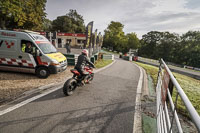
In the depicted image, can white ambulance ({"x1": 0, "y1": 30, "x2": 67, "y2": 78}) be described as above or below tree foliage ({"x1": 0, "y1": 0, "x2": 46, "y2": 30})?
below

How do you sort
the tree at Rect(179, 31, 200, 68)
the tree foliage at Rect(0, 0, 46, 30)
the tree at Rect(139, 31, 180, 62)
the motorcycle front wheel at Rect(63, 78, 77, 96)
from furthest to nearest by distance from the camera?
the tree at Rect(139, 31, 180, 62) < the tree at Rect(179, 31, 200, 68) < the tree foliage at Rect(0, 0, 46, 30) < the motorcycle front wheel at Rect(63, 78, 77, 96)

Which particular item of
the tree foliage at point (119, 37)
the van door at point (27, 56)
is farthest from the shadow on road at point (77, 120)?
the tree foliage at point (119, 37)

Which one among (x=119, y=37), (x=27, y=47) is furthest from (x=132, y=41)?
(x=27, y=47)

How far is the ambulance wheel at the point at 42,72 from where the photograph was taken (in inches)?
228

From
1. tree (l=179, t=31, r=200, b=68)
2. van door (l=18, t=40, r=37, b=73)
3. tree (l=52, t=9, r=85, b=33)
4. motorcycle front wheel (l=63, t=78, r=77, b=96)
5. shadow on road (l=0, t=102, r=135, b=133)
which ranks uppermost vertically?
tree (l=52, t=9, r=85, b=33)

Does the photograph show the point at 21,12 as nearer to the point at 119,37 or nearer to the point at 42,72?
the point at 42,72

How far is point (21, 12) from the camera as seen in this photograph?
1859 centimetres

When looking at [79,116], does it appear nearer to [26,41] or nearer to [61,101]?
[61,101]

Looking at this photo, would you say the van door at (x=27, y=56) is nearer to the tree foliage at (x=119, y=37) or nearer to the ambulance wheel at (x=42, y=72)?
the ambulance wheel at (x=42, y=72)

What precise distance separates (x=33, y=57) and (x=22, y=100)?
9.68ft

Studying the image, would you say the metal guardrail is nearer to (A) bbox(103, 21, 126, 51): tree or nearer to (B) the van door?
(B) the van door

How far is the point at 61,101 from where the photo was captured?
365 cm

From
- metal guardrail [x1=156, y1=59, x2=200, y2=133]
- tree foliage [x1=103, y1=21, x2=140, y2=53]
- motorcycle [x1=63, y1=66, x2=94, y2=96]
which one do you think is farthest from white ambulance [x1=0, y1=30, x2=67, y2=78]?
tree foliage [x1=103, y1=21, x2=140, y2=53]

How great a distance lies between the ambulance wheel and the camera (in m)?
5.80
